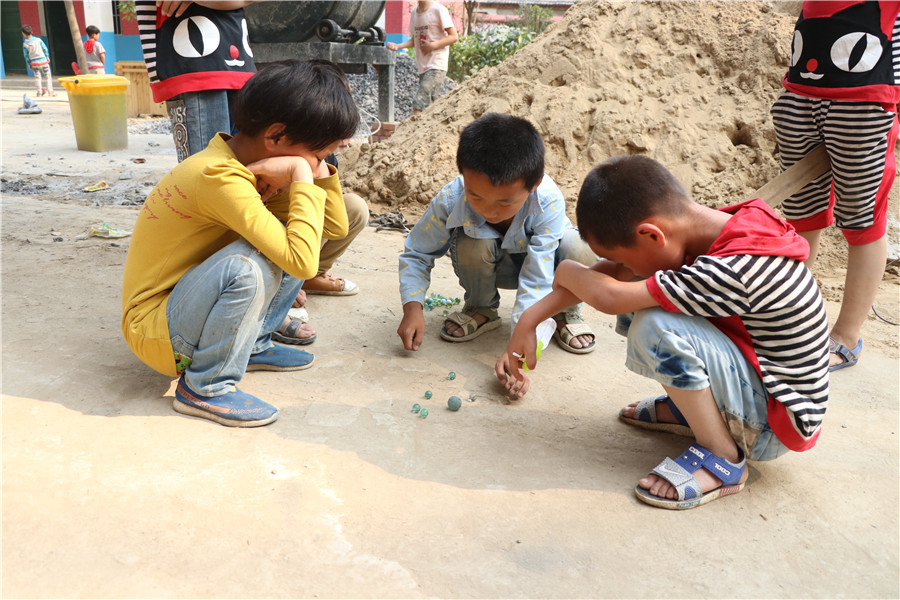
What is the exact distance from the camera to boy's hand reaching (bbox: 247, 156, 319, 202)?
2014 millimetres

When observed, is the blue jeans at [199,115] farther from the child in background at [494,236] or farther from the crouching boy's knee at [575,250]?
the crouching boy's knee at [575,250]

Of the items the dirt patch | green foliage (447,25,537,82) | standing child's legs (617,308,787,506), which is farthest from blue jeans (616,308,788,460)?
green foliage (447,25,537,82)

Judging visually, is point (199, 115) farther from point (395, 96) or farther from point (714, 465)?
point (395, 96)

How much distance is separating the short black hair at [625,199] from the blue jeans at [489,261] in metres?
0.86

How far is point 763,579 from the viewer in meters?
1.47

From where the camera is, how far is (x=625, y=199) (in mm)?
1720

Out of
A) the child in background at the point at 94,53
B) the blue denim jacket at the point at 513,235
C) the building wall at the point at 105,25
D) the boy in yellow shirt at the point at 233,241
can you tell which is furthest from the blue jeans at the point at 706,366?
the building wall at the point at 105,25

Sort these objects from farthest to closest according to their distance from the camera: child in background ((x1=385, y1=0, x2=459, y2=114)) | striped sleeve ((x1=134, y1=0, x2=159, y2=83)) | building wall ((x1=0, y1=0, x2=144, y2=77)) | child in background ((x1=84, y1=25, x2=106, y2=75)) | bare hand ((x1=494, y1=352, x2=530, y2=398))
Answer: building wall ((x1=0, y1=0, x2=144, y2=77)), child in background ((x1=84, y1=25, x2=106, y2=75)), child in background ((x1=385, y1=0, x2=459, y2=114)), striped sleeve ((x1=134, y1=0, x2=159, y2=83)), bare hand ((x1=494, y1=352, x2=530, y2=398))

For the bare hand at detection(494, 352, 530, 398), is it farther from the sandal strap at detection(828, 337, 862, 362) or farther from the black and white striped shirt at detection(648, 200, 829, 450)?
the sandal strap at detection(828, 337, 862, 362)

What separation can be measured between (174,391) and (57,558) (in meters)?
0.84

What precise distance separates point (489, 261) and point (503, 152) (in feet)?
1.76

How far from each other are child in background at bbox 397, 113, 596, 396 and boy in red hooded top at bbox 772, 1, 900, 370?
39.9 inches

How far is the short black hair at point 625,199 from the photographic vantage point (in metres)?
1.72

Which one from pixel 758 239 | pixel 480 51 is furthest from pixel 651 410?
pixel 480 51
